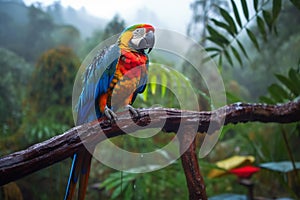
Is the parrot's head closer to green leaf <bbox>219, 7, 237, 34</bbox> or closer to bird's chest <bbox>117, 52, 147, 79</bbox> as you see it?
bird's chest <bbox>117, 52, 147, 79</bbox>

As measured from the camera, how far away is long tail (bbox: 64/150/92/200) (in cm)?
34

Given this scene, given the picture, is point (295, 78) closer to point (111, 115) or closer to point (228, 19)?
point (228, 19)

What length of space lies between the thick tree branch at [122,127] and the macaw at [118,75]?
3cm

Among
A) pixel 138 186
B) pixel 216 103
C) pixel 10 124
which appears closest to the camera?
pixel 216 103

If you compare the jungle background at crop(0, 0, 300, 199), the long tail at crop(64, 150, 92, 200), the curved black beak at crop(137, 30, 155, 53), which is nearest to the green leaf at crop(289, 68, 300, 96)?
the jungle background at crop(0, 0, 300, 199)

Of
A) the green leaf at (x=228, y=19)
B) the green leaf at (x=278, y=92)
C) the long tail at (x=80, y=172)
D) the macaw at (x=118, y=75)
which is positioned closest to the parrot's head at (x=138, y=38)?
the macaw at (x=118, y=75)

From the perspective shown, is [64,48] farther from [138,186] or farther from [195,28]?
[195,28]

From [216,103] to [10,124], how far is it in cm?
55

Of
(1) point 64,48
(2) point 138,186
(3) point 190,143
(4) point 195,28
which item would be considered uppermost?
(4) point 195,28

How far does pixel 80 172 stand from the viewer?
0.35 meters

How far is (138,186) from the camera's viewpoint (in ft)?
2.68

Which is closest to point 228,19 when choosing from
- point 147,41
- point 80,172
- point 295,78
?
point 295,78

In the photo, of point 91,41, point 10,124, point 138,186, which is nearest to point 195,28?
point 91,41

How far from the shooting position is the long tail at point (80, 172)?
34 cm
